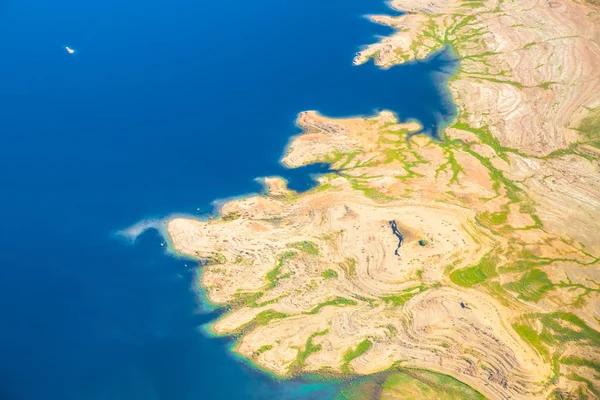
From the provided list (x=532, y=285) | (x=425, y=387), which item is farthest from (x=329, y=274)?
(x=532, y=285)

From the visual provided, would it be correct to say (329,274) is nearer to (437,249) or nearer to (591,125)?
(437,249)

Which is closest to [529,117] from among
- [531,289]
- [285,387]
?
[531,289]

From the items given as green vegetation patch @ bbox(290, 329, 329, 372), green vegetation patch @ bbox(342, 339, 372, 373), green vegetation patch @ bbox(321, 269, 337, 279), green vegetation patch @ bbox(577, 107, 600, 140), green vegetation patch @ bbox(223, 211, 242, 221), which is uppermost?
green vegetation patch @ bbox(223, 211, 242, 221)

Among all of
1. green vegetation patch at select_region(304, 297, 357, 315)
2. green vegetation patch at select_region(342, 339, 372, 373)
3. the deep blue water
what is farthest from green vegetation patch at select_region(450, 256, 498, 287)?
→ the deep blue water

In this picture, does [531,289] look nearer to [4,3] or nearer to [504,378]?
[504,378]

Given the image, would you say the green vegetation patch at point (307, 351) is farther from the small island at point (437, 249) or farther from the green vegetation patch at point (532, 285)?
the green vegetation patch at point (532, 285)

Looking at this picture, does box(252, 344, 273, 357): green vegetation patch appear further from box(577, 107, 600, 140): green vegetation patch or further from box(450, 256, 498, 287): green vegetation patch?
box(577, 107, 600, 140): green vegetation patch
